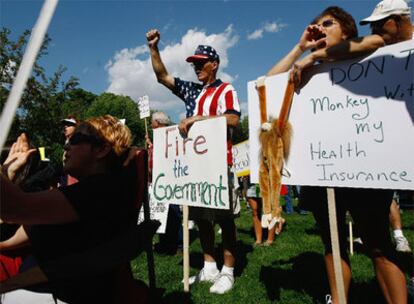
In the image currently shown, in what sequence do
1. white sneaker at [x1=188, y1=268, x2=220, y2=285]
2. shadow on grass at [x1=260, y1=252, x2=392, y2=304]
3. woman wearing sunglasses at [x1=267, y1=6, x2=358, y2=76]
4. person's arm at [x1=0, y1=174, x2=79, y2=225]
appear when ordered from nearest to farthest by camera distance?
person's arm at [x1=0, y1=174, x2=79, y2=225] → woman wearing sunglasses at [x1=267, y1=6, x2=358, y2=76] → shadow on grass at [x1=260, y1=252, x2=392, y2=304] → white sneaker at [x1=188, y1=268, x2=220, y2=285]

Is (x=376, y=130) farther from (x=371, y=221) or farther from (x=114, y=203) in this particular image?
(x=114, y=203)

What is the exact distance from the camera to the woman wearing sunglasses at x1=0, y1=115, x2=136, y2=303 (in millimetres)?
1273

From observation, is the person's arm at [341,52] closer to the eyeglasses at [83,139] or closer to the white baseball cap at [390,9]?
the white baseball cap at [390,9]

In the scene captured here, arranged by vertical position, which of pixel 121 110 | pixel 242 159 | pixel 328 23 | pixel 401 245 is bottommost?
pixel 401 245

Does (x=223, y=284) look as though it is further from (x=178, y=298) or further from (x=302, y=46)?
(x=302, y=46)

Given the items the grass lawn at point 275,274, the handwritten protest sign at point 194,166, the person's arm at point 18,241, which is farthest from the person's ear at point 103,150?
the handwritten protest sign at point 194,166

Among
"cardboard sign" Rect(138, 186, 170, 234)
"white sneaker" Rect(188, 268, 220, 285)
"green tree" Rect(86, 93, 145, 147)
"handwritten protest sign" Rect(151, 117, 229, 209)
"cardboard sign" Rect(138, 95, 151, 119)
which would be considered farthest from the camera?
"green tree" Rect(86, 93, 145, 147)

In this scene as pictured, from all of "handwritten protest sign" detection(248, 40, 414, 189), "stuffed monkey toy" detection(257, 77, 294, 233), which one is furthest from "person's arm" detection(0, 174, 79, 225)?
"handwritten protest sign" detection(248, 40, 414, 189)

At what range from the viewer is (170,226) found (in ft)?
17.9

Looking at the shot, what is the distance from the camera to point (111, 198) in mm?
1499

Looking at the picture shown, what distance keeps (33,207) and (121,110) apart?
157ft

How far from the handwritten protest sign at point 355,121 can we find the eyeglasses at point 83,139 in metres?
1.17

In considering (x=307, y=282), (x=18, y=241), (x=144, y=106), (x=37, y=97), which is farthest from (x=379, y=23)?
(x=37, y=97)

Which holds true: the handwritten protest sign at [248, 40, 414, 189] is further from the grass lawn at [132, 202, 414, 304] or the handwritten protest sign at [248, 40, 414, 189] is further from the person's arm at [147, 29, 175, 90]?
the person's arm at [147, 29, 175, 90]
